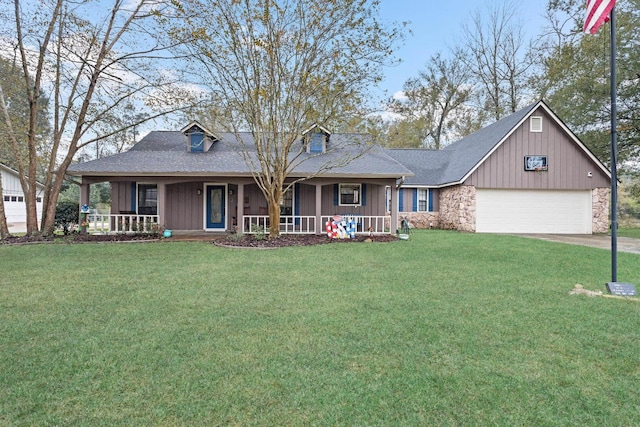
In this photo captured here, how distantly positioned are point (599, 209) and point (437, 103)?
1569 cm

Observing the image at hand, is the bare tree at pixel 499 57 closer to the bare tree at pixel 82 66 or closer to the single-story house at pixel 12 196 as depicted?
the bare tree at pixel 82 66

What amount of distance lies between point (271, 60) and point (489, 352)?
9.15 m

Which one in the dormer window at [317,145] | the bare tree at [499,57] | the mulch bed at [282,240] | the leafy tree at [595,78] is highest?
the bare tree at [499,57]

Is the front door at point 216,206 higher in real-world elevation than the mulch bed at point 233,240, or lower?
higher

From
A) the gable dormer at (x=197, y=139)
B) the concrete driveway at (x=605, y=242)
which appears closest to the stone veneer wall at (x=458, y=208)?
the concrete driveway at (x=605, y=242)

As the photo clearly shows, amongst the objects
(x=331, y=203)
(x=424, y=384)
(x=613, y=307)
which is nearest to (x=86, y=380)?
(x=424, y=384)

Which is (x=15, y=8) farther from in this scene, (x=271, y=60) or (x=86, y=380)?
(x=86, y=380)

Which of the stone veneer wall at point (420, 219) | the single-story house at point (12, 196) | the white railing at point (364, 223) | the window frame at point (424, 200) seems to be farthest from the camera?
the single-story house at point (12, 196)

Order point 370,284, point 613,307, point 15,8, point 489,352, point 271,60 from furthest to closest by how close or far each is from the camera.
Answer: point 15,8 → point 271,60 → point 370,284 → point 613,307 → point 489,352

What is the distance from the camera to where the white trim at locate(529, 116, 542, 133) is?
15.0 meters

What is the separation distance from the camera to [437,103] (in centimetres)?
2811

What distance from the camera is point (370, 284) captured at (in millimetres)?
5520

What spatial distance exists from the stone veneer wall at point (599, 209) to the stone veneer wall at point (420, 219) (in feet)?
21.9

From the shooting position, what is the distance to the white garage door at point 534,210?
50.5ft
